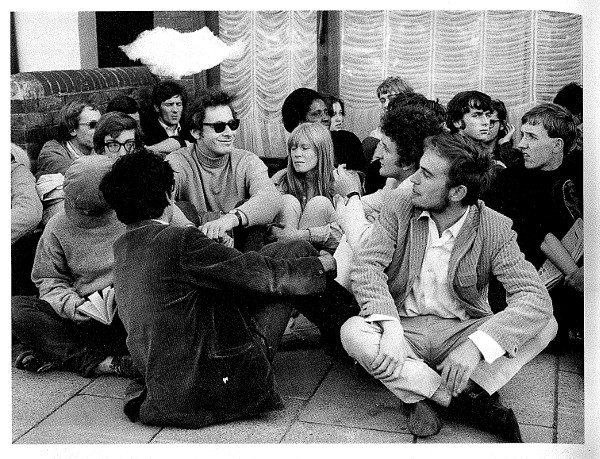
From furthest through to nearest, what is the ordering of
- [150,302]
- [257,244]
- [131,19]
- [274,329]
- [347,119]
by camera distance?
[347,119]
[257,244]
[131,19]
[274,329]
[150,302]

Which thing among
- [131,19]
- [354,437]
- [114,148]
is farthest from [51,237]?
[354,437]

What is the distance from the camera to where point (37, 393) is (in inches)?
116

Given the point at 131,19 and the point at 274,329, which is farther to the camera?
the point at 131,19

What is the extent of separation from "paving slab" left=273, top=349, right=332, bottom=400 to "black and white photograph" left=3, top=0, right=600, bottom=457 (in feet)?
0.04

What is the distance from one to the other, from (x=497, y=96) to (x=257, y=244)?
118cm

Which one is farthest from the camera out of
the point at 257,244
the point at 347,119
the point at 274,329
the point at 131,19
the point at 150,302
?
the point at 347,119

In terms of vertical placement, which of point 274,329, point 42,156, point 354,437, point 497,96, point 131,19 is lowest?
point 354,437

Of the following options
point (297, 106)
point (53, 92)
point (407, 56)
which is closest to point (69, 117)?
point (53, 92)

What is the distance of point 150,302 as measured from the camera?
269 cm

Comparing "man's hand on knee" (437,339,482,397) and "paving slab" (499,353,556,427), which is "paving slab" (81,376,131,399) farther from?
"paving slab" (499,353,556,427)

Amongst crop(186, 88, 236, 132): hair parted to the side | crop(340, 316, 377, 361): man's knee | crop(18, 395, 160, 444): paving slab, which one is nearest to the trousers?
crop(340, 316, 377, 361): man's knee

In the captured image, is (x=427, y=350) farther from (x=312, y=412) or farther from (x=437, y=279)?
(x=312, y=412)

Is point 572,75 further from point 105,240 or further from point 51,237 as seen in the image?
point 51,237

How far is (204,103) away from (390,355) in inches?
55.7
